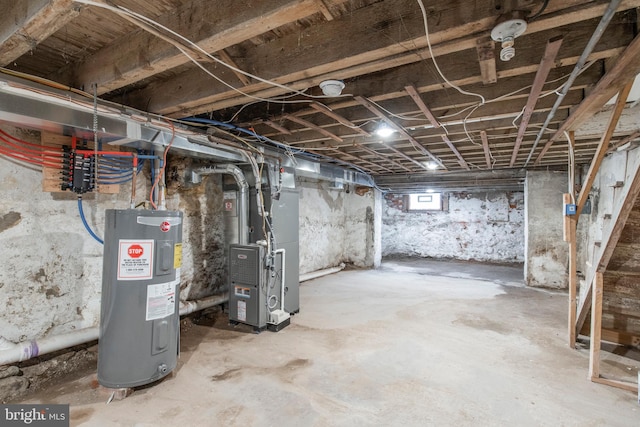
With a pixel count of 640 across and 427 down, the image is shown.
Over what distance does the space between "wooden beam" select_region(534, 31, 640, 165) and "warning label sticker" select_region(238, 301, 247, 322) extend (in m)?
3.17

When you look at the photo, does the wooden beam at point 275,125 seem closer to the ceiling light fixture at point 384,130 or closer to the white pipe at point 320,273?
the ceiling light fixture at point 384,130

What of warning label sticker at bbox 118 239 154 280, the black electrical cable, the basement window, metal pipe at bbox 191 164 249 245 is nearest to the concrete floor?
warning label sticker at bbox 118 239 154 280

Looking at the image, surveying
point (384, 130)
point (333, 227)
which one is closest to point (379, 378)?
point (384, 130)

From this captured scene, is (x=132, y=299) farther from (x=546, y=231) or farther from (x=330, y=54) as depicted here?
(x=546, y=231)

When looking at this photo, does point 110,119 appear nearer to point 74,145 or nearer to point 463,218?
point 74,145

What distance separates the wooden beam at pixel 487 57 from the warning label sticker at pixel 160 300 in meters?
2.26

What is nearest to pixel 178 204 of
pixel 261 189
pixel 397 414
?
pixel 261 189

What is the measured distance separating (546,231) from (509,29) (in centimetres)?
490

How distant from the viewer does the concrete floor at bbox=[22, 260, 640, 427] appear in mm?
1851

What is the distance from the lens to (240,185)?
3.29 metres

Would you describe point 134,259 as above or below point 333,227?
below

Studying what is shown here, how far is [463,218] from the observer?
802cm

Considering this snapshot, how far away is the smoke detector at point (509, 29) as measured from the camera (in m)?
1.21

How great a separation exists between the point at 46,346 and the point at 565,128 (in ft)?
14.0
